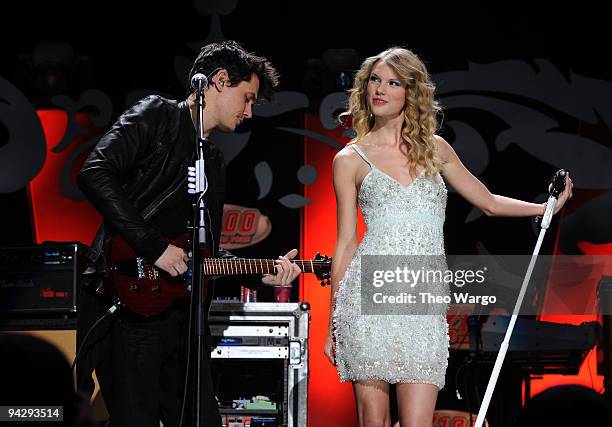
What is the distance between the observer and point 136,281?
11.4 ft

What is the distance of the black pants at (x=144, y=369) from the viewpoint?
343 centimetres

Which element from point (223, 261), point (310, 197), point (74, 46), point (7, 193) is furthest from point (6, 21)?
point (223, 261)

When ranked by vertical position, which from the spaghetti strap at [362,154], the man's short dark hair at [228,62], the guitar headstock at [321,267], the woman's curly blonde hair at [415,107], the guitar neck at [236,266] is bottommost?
the guitar neck at [236,266]

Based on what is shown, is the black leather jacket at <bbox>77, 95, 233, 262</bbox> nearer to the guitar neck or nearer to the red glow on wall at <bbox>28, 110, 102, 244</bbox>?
the guitar neck

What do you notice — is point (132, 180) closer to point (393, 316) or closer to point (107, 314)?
point (107, 314)

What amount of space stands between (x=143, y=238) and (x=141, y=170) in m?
0.36

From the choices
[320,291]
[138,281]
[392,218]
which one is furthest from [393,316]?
[320,291]

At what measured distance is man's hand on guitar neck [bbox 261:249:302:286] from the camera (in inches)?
159

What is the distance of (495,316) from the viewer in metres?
6.06

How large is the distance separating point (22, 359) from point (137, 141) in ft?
7.45

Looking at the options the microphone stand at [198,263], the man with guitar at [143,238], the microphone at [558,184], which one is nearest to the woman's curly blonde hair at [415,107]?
the microphone at [558,184]

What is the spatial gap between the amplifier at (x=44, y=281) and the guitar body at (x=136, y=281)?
2.15 m

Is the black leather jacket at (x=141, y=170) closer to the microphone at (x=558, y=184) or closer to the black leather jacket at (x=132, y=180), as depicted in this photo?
the black leather jacket at (x=132, y=180)

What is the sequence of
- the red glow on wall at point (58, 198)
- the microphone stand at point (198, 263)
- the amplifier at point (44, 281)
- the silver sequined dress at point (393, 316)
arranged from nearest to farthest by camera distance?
the microphone stand at point (198, 263) → the silver sequined dress at point (393, 316) → the amplifier at point (44, 281) → the red glow on wall at point (58, 198)
